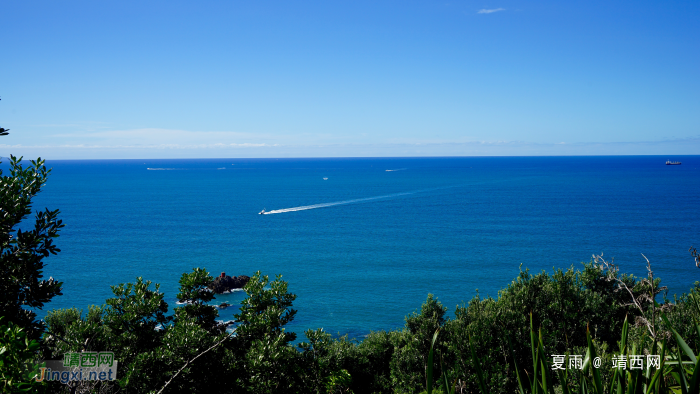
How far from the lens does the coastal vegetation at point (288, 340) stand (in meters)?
4.79

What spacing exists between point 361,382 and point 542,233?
214 ft

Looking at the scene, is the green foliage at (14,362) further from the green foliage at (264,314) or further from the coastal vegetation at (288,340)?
the green foliage at (264,314)

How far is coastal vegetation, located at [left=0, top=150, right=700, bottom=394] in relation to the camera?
15.7 ft

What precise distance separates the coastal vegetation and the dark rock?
27.1m

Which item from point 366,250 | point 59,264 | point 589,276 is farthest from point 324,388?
point 59,264

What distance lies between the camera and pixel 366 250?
7075 cm

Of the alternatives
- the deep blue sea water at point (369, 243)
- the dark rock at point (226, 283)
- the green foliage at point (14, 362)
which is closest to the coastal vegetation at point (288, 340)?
the green foliage at point (14, 362)

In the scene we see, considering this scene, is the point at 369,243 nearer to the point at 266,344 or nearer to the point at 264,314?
the point at 264,314

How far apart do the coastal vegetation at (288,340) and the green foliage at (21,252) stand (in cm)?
2

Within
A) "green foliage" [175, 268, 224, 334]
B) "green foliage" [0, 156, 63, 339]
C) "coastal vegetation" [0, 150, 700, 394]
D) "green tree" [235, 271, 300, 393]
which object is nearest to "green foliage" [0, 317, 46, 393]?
"coastal vegetation" [0, 150, 700, 394]

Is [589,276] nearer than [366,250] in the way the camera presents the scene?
Yes

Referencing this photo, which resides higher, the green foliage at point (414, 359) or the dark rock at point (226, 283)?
the green foliage at point (414, 359)

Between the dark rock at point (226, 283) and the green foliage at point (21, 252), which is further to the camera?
the dark rock at point (226, 283)

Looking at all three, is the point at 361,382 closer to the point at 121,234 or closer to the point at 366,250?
the point at 366,250
